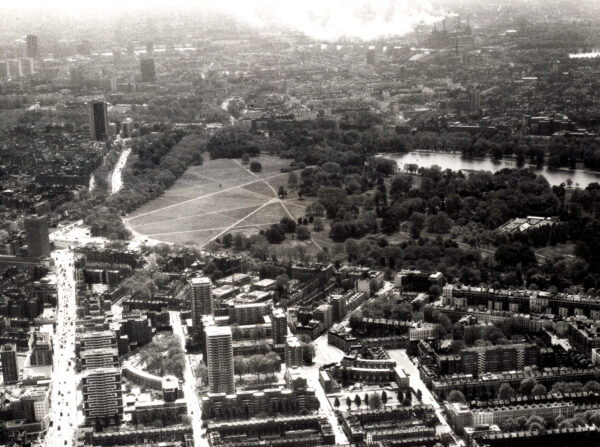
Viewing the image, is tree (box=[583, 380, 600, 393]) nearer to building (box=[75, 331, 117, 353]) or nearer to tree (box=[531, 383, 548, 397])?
tree (box=[531, 383, 548, 397])

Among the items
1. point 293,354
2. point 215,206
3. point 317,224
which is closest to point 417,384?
point 293,354

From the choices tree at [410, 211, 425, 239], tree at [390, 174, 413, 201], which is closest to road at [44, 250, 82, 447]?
tree at [410, 211, 425, 239]

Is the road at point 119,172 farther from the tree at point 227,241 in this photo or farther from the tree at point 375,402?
the tree at point 375,402

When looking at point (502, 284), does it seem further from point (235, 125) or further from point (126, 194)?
point (235, 125)

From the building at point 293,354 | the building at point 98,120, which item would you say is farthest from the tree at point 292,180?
the building at point 293,354

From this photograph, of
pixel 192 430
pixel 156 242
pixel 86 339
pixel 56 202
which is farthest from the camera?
pixel 56 202

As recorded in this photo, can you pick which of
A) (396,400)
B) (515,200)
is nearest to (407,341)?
(396,400)
